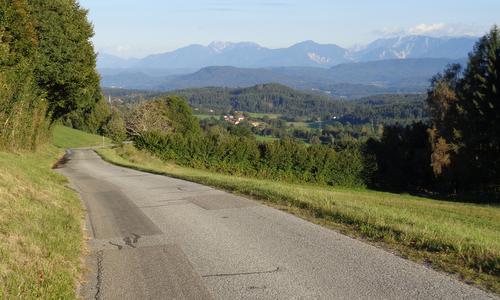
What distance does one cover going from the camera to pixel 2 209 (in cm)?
948

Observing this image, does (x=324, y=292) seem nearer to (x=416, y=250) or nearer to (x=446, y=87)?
(x=416, y=250)

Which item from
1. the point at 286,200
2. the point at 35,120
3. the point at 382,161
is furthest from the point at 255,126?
the point at 286,200

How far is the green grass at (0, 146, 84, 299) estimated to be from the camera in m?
5.91

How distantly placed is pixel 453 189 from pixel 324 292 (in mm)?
50933

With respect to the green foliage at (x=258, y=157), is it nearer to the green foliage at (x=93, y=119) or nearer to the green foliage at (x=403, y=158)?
the green foliage at (x=403, y=158)

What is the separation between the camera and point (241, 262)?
7.41m

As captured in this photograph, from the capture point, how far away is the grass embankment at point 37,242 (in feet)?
19.4

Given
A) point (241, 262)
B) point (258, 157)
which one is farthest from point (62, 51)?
point (241, 262)

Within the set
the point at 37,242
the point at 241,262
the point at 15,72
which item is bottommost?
the point at 241,262

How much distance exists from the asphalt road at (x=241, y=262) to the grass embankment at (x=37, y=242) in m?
0.35

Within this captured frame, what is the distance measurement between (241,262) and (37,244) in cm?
317

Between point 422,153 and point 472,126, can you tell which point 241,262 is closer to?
point 472,126

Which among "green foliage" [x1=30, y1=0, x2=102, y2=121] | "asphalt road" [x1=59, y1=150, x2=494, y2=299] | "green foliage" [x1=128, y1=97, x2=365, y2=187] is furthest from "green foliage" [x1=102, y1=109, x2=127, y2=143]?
"asphalt road" [x1=59, y1=150, x2=494, y2=299]

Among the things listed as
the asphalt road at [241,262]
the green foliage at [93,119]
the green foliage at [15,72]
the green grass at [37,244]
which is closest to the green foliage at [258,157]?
the green foliage at [15,72]
